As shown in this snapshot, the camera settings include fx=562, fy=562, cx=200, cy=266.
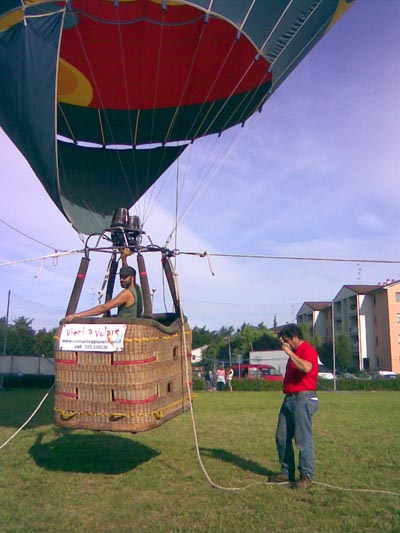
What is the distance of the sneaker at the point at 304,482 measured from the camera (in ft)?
16.3

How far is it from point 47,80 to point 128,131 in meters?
2.40

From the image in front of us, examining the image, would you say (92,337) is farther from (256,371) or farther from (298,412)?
(256,371)

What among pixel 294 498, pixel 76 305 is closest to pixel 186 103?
pixel 76 305

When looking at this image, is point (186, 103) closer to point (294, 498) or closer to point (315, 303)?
point (294, 498)

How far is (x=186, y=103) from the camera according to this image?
758cm

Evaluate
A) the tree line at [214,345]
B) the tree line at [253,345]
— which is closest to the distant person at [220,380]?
the tree line at [214,345]

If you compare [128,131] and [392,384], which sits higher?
[128,131]

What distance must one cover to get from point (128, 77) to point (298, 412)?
191 inches

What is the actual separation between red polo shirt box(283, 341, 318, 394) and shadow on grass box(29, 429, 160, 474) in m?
1.95

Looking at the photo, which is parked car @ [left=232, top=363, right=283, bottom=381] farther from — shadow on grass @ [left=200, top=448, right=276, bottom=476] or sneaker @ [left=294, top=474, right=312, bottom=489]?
sneaker @ [left=294, top=474, right=312, bottom=489]

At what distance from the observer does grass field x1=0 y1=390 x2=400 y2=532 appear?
4.11 meters

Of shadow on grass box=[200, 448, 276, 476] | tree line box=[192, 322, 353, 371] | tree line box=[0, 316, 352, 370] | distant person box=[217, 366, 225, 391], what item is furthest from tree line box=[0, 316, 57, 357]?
shadow on grass box=[200, 448, 276, 476]

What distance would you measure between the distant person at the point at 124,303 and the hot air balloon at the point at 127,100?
23 centimetres

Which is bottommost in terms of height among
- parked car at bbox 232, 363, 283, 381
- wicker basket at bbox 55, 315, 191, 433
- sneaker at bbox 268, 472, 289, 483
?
sneaker at bbox 268, 472, 289, 483
